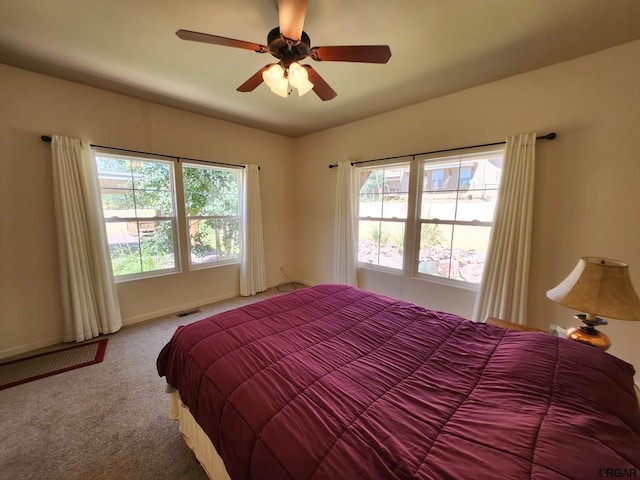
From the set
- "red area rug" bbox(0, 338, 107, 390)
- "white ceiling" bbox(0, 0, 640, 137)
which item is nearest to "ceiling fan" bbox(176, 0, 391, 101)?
"white ceiling" bbox(0, 0, 640, 137)

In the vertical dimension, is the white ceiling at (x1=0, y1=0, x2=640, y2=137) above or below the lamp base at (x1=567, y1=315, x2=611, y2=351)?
above

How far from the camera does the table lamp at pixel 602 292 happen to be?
1.23m

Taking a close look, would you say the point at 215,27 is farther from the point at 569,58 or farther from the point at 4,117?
the point at 569,58

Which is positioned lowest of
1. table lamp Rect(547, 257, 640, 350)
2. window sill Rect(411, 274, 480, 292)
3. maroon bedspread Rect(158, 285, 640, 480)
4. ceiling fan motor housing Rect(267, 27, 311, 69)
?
window sill Rect(411, 274, 480, 292)

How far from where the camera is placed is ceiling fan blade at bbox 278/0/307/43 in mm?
1196

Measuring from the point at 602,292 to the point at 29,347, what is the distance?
4494 mm

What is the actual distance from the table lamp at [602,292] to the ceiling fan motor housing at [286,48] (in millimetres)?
2056

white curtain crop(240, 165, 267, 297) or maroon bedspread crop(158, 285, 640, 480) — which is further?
white curtain crop(240, 165, 267, 297)

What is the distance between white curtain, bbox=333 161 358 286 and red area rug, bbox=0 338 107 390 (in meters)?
2.87

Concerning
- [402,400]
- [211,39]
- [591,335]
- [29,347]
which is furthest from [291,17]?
[29,347]

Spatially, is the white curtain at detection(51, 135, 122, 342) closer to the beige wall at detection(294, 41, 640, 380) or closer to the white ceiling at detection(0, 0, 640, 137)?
the white ceiling at detection(0, 0, 640, 137)

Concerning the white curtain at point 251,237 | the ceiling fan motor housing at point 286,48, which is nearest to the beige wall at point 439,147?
the white curtain at point 251,237

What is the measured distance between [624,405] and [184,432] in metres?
2.09

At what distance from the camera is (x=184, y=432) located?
1489 mm
